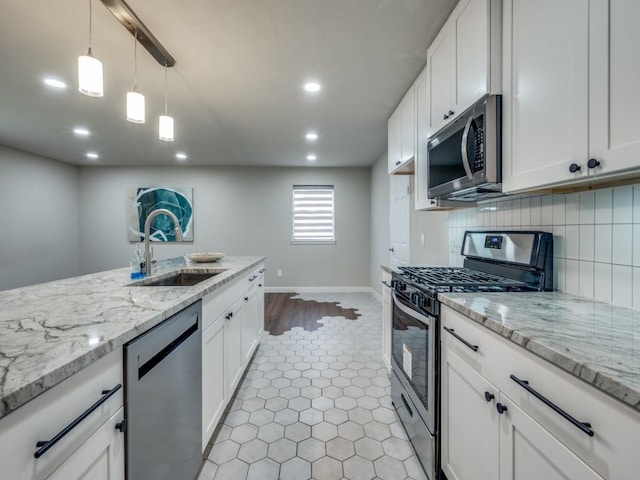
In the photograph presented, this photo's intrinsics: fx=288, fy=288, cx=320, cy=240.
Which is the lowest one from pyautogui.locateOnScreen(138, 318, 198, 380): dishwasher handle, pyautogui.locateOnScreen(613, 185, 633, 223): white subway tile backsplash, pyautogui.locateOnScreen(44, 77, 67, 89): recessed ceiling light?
pyautogui.locateOnScreen(138, 318, 198, 380): dishwasher handle

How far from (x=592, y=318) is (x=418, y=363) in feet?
2.57

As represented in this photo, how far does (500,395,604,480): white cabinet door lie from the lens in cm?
67

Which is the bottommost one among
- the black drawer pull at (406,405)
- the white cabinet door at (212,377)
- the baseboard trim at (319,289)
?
the baseboard trim at (319,289)

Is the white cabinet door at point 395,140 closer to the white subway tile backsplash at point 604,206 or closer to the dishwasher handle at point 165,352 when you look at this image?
the white subway tile backsplash at point 604,206

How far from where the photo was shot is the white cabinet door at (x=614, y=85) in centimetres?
78

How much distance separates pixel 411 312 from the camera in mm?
1577

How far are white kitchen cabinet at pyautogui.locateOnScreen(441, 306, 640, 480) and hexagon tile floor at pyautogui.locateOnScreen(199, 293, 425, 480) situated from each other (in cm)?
Result: 46

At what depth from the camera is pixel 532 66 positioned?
1.11m

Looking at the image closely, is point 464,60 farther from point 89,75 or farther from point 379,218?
point 379,218

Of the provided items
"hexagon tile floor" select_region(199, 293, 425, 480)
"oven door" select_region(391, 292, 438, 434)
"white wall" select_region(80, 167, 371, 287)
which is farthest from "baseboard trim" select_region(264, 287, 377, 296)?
"oven door" select_region(391, 292, 438, 434)

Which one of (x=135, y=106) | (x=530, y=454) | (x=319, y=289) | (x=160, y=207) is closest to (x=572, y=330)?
(x=530, y=454)

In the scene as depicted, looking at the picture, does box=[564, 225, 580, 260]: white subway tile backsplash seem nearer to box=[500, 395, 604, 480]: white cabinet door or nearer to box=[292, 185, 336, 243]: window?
box=[500, 395, 604, 480]: white cabinet door

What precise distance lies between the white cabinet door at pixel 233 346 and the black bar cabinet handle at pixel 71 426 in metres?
1.03

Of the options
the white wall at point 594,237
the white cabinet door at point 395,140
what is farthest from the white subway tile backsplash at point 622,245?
the white cabinet door at point 395,140
